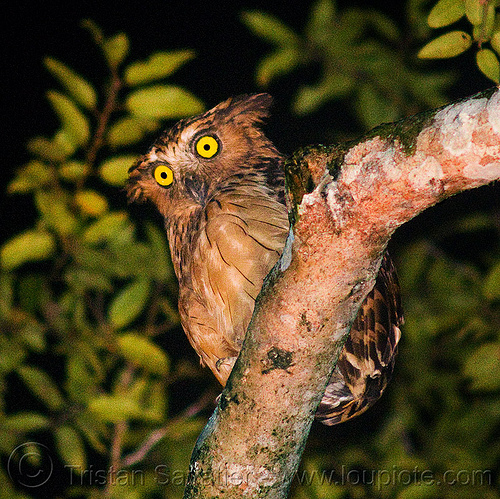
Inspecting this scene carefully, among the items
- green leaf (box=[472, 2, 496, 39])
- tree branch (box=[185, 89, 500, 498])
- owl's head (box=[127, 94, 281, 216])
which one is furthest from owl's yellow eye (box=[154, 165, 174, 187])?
green leaf (box=[472, 2, 496, 39])

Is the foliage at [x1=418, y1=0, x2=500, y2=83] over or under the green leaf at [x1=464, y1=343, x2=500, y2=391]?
over

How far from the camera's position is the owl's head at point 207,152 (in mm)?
1542

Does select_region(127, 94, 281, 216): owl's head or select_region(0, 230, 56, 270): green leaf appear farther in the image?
select_region(0, 230, 56, 270): green leaf

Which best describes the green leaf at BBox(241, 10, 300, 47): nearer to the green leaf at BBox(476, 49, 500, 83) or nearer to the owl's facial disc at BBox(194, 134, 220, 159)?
the owl's facial disc at BBox(194, 134, 220, 159)

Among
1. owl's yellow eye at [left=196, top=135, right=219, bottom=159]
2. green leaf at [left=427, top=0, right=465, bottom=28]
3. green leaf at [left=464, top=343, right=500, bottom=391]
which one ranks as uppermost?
green leaf at [left=427, top=0, right=465, bottom=28]

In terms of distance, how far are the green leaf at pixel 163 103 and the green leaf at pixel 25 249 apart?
566 mm

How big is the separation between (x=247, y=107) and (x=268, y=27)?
0.37 meters

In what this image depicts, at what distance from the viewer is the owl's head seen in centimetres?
154

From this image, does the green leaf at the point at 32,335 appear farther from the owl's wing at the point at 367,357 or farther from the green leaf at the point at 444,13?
the green leaf at the point at 444,13

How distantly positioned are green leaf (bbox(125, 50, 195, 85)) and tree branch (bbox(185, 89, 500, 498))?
1.00 metres

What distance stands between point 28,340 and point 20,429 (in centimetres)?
31

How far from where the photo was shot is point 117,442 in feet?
7.70

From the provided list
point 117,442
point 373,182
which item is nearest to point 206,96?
point 117,442

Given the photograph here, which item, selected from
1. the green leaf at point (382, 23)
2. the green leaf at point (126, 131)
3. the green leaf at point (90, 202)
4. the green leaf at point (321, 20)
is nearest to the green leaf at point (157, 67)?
the green leaf at point (126, 131)
